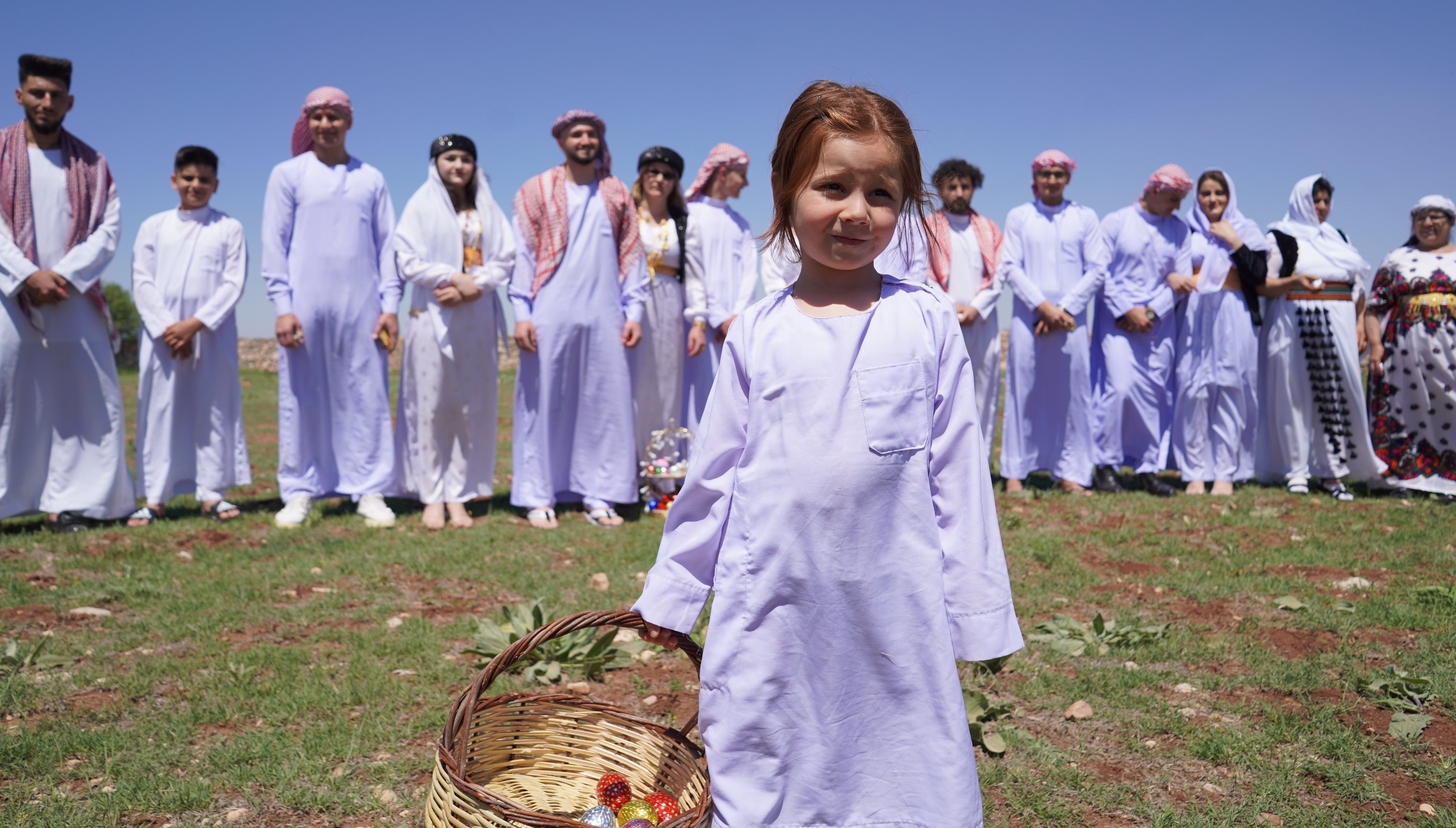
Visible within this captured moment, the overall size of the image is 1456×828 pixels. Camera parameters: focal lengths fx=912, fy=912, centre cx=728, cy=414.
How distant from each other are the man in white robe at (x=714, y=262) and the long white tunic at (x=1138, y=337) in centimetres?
277

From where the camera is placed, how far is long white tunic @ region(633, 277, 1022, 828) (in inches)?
70.3

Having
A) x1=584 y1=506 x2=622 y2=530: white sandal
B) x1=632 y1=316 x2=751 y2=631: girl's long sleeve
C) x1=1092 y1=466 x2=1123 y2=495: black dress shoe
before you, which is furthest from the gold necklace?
x1=632 y1=316 x2=751 y2=631: girl's long sleeve

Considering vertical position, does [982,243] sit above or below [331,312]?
above

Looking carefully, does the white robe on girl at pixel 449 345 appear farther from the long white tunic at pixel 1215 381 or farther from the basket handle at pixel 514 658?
the long white tunic at pixel 1215 381

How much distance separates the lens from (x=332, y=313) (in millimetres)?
5660

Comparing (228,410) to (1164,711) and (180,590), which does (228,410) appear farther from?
(1164,711)

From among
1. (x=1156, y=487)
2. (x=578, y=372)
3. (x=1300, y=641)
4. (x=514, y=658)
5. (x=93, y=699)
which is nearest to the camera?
(x=514, y=658)

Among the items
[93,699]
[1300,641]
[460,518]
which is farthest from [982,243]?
[93,699]

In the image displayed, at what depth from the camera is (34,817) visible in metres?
2.40

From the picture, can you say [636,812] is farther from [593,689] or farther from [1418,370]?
[1418,370]

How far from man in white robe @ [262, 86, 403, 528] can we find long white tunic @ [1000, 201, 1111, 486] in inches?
169

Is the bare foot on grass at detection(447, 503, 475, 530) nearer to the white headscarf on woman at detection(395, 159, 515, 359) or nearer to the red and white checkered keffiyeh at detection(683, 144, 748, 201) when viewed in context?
the white headscarf on woman at detection(395, 159, 515, 359)

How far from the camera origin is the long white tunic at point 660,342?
6270 mm

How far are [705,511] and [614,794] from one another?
0.88m
